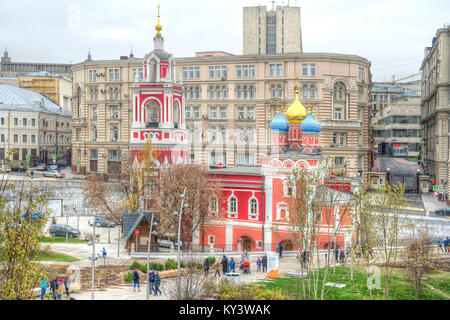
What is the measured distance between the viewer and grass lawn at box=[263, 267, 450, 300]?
21281 mm

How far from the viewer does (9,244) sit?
1370cm

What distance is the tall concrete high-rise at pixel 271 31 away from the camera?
2702 inches

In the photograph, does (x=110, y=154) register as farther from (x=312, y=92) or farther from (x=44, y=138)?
(x=312, y=92)

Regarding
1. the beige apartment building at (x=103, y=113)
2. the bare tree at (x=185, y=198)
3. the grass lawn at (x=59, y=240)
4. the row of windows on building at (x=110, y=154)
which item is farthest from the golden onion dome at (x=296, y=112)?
the row of windows on building at (x=110, y=154)

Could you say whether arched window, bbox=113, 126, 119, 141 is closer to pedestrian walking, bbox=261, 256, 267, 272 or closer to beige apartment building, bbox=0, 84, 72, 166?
beige apartment building, bbox=0, 84, 72, 166

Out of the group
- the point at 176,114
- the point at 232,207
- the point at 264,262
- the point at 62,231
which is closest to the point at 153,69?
the point at 176,114

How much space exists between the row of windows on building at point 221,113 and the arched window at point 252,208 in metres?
22.3

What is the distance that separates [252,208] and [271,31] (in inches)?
1595

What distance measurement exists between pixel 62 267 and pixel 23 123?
3385cm

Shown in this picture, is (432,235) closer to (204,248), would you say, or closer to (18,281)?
(204,248)

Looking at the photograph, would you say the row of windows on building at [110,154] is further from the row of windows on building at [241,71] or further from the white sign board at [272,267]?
the white sign board at [272,267]

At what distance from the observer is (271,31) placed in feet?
226
